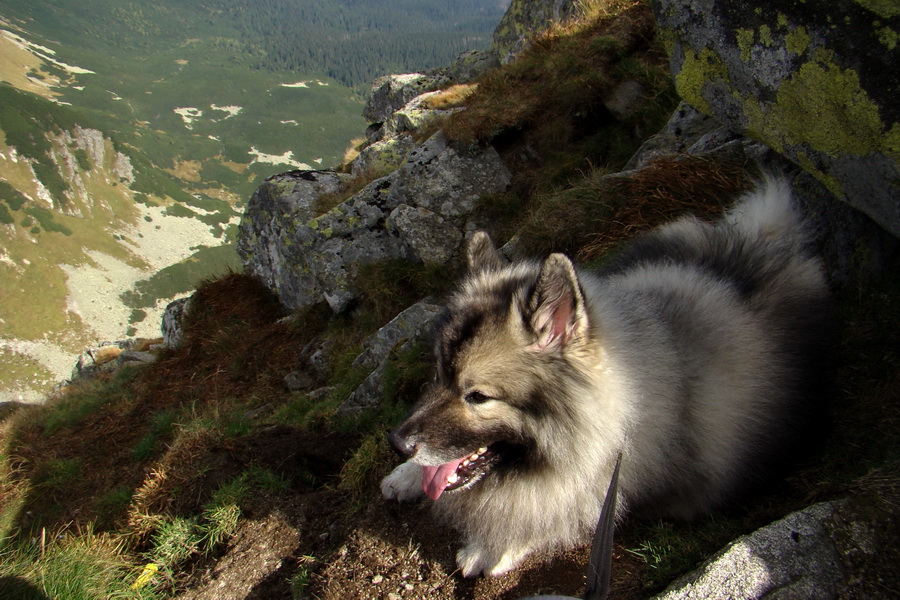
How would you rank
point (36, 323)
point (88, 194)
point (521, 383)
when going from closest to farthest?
point (521, 383), point (36, 323), point (88, 194)

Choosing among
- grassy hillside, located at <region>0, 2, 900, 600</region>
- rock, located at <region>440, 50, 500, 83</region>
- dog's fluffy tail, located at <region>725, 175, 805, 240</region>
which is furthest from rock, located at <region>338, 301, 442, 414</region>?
rock, located at <region>440, 50, 500, 83</region>

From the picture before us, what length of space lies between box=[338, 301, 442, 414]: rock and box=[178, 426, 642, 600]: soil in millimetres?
1661

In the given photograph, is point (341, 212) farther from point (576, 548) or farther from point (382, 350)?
point (576, 548)

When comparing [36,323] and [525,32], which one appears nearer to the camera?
[525,32]

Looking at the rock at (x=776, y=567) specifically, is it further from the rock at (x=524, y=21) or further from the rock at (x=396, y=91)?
the rock at (x=396, y=91)

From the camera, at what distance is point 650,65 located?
7855 mm

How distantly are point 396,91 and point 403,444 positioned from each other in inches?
705

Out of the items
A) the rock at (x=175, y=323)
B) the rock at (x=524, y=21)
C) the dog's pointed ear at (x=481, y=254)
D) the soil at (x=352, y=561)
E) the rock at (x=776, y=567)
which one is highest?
the rock at (x=524, y=21)

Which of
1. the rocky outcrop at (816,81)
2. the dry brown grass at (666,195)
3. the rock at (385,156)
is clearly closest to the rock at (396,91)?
the rock at (385,156)

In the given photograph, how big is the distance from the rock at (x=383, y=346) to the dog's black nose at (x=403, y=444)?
3290 millimetres

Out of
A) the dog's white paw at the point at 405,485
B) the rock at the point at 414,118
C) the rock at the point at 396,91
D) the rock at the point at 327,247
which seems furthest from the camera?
the rock at the point at 396,91

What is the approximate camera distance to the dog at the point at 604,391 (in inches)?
95.0

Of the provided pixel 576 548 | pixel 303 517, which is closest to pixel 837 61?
pixel 576 548

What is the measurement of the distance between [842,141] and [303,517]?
4.15 meters
